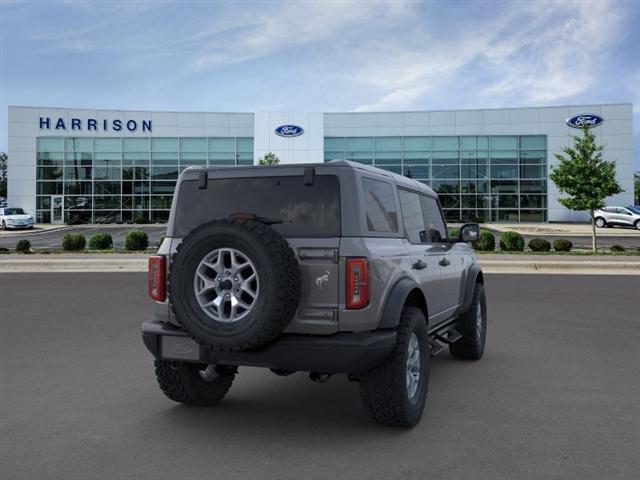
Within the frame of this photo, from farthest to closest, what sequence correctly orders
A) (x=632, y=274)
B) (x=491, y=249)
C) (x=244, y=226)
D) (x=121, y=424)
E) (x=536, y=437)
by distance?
1. (x=491, y=249)
2. (x=632, y=274)
3. (x=121, y=424)
4. (x=536, y=437)
5. (x=244, y=226)

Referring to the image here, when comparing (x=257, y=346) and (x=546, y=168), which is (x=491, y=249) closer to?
(x=257, y=346)

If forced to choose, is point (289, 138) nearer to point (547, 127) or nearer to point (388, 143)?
point (388, 143)

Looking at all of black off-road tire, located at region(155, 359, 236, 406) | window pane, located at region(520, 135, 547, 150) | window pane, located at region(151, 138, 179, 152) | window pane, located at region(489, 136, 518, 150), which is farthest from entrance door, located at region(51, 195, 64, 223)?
black off-road tire, located at region(155, 359, 236, 406)

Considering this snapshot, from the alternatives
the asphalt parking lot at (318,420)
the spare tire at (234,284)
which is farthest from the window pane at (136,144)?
the spare tire at (234,284)

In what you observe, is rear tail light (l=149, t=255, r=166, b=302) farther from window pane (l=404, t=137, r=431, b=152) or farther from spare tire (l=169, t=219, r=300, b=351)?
window pane (l=404, t=137, r=431, b=152)

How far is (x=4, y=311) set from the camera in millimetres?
10508

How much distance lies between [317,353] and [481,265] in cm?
1526

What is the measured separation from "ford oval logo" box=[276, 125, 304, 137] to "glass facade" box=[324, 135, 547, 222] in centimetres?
292

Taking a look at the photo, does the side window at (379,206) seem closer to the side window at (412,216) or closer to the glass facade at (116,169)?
the side window at (412,216)

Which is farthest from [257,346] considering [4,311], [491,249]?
[491,249]

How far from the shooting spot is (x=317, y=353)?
12.8ft

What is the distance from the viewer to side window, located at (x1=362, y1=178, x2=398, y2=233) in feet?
14.2

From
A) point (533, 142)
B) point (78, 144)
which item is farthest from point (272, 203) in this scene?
point (78, 144)

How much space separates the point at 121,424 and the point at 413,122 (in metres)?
45.4
